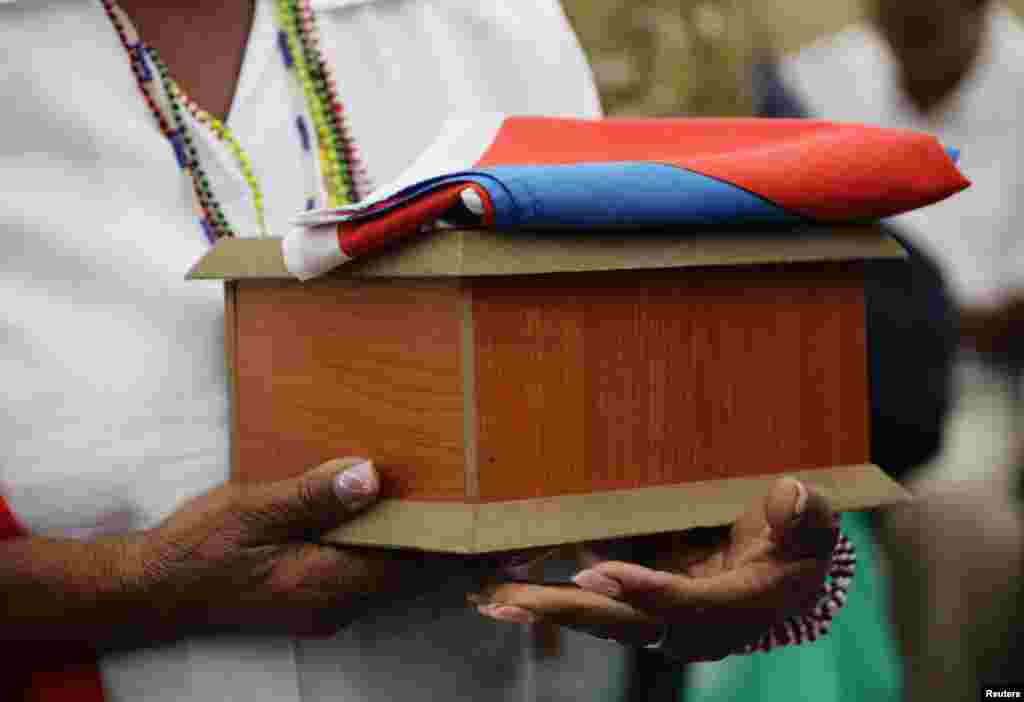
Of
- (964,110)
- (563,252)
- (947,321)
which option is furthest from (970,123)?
(563,252)

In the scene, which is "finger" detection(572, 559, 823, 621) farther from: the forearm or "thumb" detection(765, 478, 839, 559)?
the forearm

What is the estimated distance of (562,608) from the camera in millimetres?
807

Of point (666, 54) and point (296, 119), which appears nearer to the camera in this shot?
point (296, 119)

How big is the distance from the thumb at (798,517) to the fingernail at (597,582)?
4.3 inches

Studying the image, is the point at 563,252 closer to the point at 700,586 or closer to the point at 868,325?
the point at 700,586

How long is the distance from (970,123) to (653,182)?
2.04 metres

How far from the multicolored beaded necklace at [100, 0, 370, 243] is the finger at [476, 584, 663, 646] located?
338mm

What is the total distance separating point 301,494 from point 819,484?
0.36 m

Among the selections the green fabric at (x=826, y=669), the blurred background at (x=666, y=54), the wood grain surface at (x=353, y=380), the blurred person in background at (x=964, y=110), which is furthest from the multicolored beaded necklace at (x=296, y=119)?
the blurred person in background at (x=964, y=110)

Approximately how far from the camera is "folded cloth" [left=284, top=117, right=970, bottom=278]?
0.78m

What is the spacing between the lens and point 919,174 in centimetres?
90

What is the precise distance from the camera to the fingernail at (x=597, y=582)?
2.67ft

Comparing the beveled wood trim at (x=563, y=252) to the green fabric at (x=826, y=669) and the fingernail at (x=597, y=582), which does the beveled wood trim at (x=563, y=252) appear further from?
the green fabric at (x=826, y=669)

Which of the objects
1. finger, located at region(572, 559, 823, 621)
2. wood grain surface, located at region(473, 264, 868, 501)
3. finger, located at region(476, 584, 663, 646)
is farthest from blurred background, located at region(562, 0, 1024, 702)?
finger, located at region(476, 584, 663, 646)
